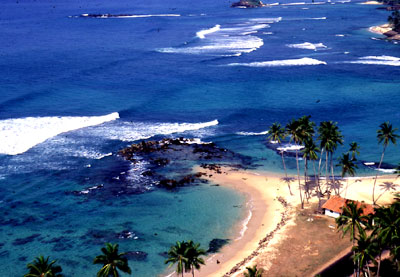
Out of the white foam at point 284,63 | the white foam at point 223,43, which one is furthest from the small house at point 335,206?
the white foam at point 223,43

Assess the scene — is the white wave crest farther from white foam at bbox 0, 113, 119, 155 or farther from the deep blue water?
white foam at bbox 0, 113, 119, 155

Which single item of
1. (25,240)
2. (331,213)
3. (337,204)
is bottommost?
(331,213)

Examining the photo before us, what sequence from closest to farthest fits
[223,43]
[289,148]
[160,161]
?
[160,161] < [289,148] < [223,43]

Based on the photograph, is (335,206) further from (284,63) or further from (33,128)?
(284,63)

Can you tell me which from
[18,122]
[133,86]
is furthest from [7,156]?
[133,86]

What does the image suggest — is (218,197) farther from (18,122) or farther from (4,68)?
(4,68)

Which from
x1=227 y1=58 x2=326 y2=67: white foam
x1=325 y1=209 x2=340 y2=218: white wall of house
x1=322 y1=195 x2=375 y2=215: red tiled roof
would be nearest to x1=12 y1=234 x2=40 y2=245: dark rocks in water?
x1=322 y1=195 x2=375 y2=215: red tiled roof

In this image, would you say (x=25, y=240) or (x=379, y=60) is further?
(x=379, y=60)

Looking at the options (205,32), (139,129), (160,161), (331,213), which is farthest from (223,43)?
(331,213)
